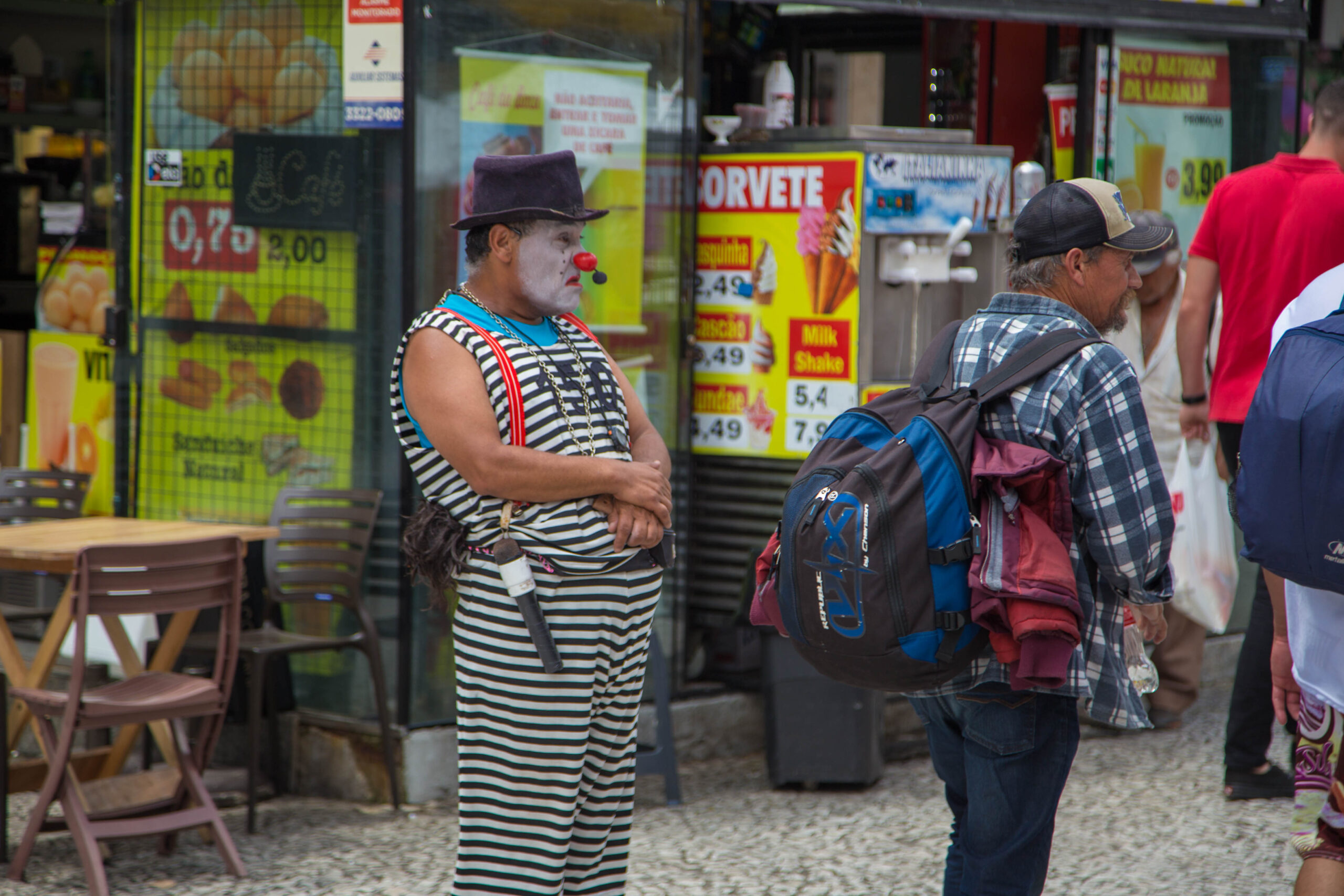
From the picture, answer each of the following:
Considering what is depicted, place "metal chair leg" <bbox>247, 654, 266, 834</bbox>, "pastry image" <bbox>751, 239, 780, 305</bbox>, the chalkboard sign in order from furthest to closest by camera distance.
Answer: "pastry image" <bbox>751, 239, 780, 305</bbox> → the chalkboard sign → "metal chair leg" <bbox>247, 654, 266, 834</bbox>

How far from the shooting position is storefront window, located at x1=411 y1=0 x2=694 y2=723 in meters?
4.86

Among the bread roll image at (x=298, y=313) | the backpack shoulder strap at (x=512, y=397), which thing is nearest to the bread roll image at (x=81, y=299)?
the bread roll image at (x=298, y=313)

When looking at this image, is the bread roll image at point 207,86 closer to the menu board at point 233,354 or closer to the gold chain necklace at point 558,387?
the menu board at point 233,354

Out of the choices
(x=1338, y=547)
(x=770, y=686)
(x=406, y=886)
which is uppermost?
(x=1338, y=547)

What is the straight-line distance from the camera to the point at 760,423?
554cm

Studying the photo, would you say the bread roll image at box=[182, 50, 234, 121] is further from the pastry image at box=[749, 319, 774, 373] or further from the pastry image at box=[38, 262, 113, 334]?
the pastry image at box=[749, 319, 774, 373]

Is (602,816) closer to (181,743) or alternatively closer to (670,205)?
(181,743)

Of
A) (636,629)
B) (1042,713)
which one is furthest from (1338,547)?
(636,629)

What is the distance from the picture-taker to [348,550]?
497 cm

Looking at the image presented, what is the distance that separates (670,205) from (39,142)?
3.54 metres

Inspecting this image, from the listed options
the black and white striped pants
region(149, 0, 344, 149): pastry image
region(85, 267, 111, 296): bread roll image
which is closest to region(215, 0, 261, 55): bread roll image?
region(149, 0, 344, 149): pastry image

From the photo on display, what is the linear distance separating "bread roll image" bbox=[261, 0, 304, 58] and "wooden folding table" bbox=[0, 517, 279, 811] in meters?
1.63

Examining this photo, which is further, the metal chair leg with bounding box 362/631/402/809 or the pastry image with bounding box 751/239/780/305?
the pastry image with bounding box 751/239/780/305

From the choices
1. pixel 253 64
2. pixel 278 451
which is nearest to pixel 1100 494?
pixel 278 451
